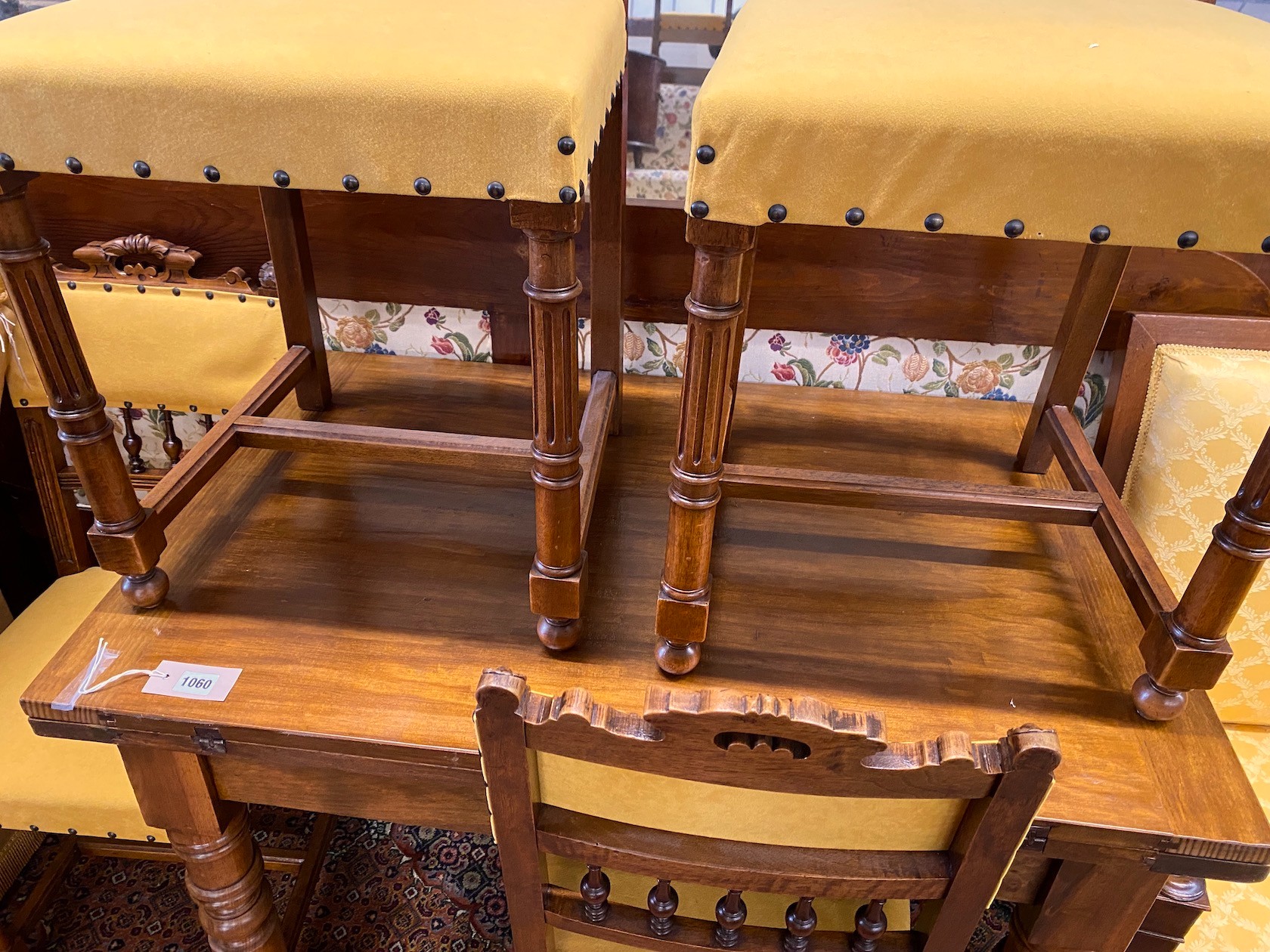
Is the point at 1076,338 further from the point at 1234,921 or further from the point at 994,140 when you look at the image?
the point at 1234,921

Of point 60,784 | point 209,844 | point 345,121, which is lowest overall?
point 60,784

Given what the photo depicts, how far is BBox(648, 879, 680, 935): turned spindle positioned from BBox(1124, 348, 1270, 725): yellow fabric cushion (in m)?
0.88

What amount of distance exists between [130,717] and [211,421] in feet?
2.84

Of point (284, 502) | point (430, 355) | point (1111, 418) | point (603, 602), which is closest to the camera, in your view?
point (603, 602)

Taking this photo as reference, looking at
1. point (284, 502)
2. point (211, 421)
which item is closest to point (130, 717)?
point (284, 502)

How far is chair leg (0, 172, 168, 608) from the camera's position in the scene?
2.35ft

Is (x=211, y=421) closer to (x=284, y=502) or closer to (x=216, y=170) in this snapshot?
(x=284, y=502)

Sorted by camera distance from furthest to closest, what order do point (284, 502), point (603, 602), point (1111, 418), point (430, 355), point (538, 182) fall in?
point (430, 355) → point (1111, 418) → point (284, 502) → point (603, 602) → point (538, 182)

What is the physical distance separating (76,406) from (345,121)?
39 centimetres

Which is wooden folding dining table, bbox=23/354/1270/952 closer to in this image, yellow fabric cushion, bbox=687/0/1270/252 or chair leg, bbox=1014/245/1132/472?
chair leg, bbox=1014/245/1132/472

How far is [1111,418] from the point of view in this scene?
1.19 meters

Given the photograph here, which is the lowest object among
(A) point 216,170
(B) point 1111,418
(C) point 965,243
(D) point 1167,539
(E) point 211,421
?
(E) point 211,421

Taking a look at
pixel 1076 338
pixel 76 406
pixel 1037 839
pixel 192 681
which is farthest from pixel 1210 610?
pixel 76 406

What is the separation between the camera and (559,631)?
0.83 metres
